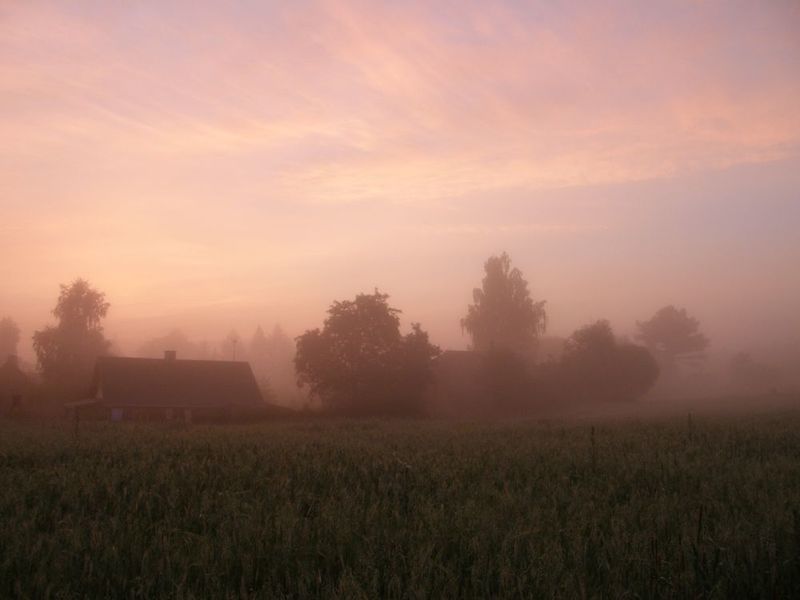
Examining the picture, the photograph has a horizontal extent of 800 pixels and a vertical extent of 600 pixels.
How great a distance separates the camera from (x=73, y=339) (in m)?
67.1

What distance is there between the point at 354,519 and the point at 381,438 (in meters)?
14.0

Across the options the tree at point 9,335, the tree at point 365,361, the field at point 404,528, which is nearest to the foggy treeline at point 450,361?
the tree at point 365,361

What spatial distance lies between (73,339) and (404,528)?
71126 mm

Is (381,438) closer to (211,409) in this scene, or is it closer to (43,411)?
(211,409)

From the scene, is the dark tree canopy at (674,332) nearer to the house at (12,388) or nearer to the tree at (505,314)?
the tree at (505,314)

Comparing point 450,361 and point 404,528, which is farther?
point 450,361

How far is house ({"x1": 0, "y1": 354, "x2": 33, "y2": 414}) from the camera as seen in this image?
165 feet

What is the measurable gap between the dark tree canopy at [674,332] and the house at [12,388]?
97876 mm

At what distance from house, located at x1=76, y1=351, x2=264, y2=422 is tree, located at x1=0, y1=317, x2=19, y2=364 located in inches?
3896

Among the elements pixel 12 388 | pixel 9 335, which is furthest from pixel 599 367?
pixel 9 335

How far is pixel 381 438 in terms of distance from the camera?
21094 millimetres

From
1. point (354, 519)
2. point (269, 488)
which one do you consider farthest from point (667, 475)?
point (269, 488)

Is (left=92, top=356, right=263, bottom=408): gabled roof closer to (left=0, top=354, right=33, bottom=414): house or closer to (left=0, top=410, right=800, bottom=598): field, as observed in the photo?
(left=0, top=354, right=33, bottom=414): house

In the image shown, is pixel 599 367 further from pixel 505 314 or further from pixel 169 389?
pixel 169 389
